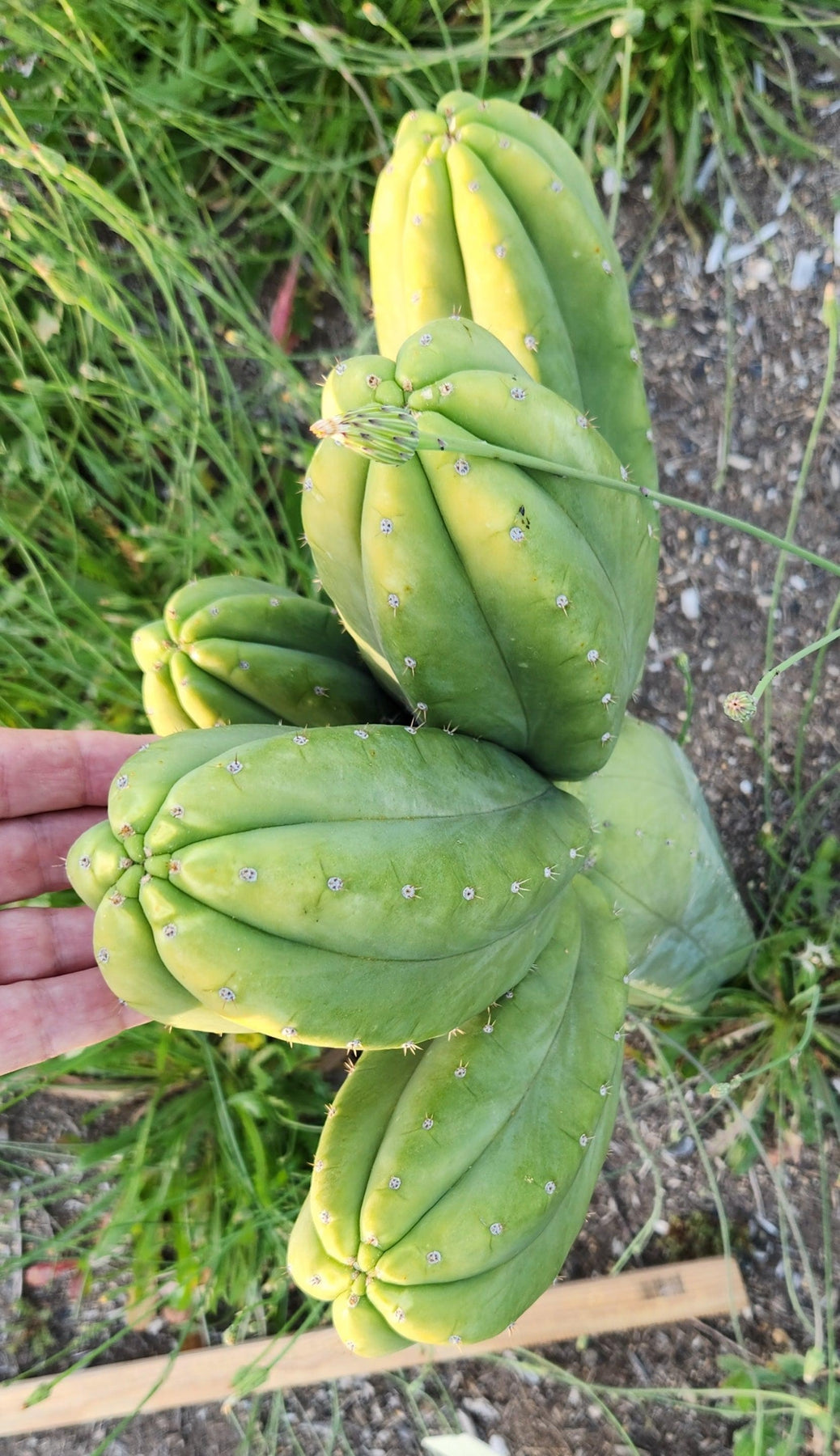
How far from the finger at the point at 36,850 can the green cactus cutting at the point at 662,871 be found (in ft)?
3.47

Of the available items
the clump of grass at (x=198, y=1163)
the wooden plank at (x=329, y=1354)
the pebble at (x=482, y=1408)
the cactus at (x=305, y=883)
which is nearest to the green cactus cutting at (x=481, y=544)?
the cactus at (x=305, y=883)

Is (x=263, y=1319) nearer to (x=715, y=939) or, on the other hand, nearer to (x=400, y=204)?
(x=715, y=939)

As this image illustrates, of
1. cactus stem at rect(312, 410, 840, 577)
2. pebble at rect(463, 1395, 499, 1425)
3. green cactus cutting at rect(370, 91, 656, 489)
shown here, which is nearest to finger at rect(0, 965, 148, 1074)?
cactus stem at rect(312, 410, 840, 577)

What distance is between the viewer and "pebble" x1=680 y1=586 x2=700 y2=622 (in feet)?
8.05

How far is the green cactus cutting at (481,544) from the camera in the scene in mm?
1059

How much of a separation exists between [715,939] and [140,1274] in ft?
5.43

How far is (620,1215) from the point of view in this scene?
2408 mm

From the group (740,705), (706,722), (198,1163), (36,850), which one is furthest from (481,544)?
(198,1163)

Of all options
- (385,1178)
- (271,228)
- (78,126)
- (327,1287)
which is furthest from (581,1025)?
(78,126)

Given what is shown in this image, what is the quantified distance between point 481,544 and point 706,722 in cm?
151

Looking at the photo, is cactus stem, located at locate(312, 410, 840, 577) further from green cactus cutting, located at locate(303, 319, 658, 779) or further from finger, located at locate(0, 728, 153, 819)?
finger, located at locate(0, 728, 153, 819)

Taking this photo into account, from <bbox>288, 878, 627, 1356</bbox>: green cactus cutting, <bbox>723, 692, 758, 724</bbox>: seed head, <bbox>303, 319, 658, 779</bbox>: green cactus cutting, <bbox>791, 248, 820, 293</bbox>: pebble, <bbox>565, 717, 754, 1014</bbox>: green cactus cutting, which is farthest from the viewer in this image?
<bbox>791, 248, 820, 293</bbox>: pebble

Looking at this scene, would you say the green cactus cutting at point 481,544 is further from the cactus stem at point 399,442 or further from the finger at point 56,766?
the finger at point 56,766

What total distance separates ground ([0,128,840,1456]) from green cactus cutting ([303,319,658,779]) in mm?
1175
